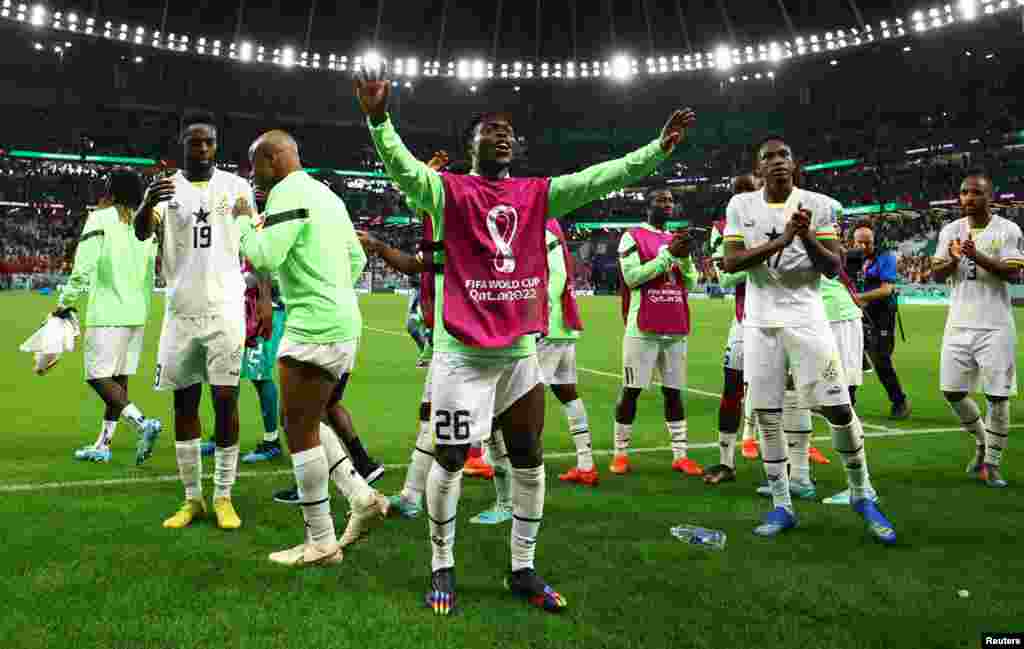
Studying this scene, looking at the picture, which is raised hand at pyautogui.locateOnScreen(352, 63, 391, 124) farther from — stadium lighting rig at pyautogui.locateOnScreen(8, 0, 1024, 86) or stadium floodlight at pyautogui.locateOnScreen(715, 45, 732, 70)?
stadium floodlight at pyautogui.locateOnScreen(715, 45, 732, 70)

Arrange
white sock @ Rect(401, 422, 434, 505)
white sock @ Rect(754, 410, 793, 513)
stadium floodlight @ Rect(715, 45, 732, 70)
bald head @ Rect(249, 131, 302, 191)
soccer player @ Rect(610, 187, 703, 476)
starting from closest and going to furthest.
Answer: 1. bald head @ Rect(249, 131, 302, 191)
2. white sock @ Rect(754, 410, 793, 513)
3. white sock @ Rect(401, 422, 434, 505)
4. soccer player @ Rect(610, 187, 703, 476)
5. stadium floodlight @ Rect(715, 45, 732, 70)

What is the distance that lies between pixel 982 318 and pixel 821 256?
2464 mm

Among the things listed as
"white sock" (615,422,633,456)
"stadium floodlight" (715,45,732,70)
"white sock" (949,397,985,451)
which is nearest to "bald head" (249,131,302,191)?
"white sock" (615,422,633,456)

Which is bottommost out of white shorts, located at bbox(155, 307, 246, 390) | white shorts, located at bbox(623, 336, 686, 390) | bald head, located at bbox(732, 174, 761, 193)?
white shorts, located at bbox(623, 336, 686, 390)

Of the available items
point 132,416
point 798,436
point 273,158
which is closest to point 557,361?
point 798,436

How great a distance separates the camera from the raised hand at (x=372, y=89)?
3.37 m

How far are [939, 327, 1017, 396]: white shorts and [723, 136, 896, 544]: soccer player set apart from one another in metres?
1.97

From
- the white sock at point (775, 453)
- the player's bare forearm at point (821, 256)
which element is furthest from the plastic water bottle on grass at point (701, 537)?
the player's bare forearm at point (821, 256)

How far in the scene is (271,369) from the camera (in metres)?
7.16

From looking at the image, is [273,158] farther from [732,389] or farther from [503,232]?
[732,389]

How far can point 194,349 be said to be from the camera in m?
4.98

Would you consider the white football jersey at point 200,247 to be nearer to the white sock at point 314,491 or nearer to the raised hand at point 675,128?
the white sock at point 314,491

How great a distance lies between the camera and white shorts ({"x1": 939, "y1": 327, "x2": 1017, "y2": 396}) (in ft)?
20.5

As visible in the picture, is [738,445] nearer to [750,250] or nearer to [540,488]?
[750,250]
